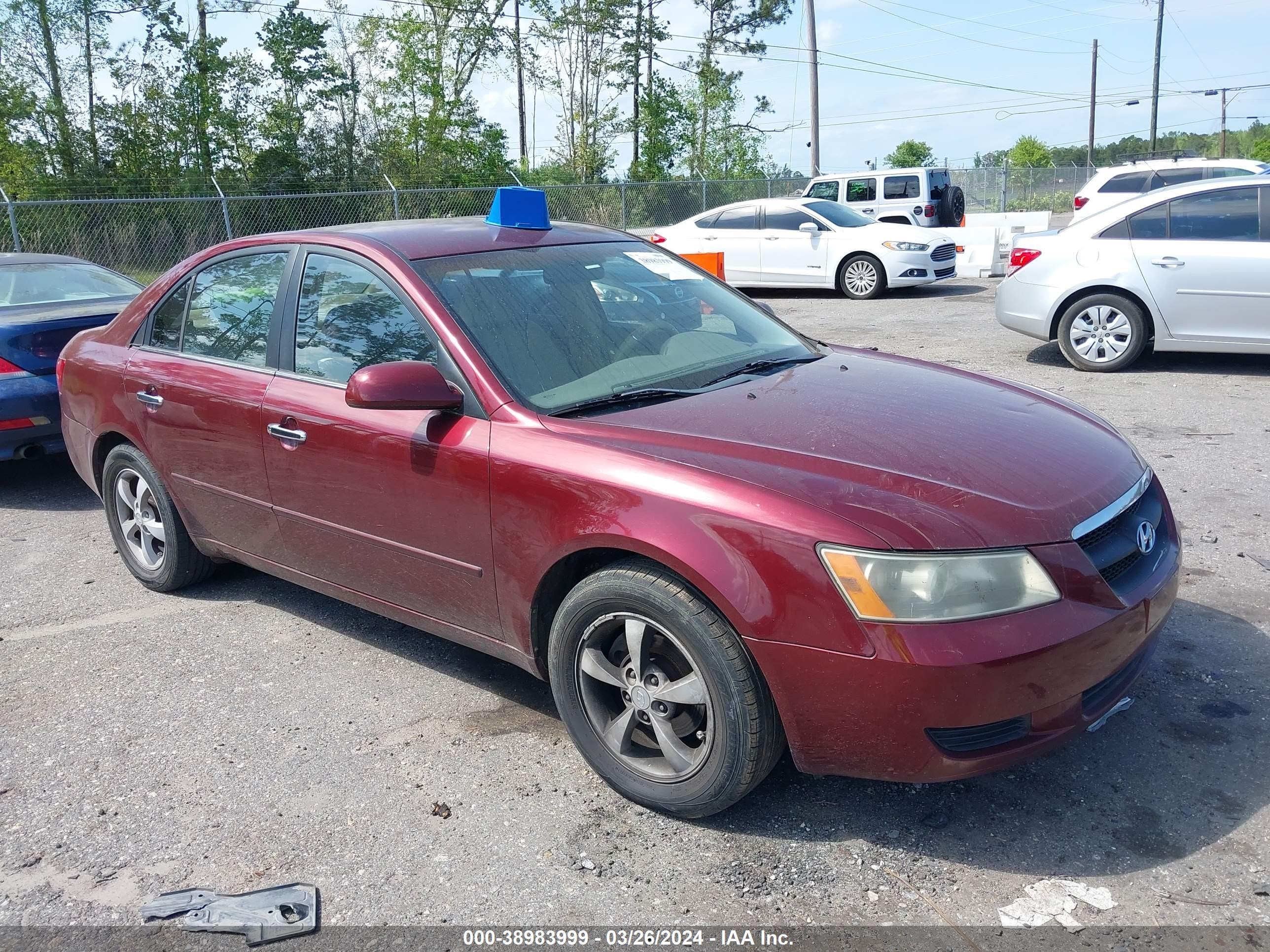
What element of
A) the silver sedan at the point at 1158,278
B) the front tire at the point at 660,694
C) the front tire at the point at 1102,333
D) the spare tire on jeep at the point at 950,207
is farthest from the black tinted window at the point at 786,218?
the front tire at the point at 660,694

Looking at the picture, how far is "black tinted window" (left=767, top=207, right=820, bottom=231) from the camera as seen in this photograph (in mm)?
15555

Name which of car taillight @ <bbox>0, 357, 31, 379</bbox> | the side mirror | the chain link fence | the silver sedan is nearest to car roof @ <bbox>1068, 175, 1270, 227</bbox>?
the silver sedan

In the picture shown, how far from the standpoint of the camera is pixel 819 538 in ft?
8.45

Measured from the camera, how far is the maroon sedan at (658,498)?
258cm

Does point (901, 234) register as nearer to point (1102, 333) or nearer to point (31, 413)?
Result: point (1102, 333)

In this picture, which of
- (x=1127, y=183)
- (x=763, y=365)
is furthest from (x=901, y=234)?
(x=763, y=365)

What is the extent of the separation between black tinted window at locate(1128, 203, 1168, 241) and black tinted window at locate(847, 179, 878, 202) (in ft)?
39.1

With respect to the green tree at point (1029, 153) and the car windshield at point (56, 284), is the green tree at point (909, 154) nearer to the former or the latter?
the green tree at point (1029, 153)

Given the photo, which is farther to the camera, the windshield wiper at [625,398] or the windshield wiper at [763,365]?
the windshield wiper at [763,365]

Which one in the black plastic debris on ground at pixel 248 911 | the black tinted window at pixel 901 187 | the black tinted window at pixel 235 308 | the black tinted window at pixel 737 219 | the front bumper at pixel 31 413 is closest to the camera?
the black plastic debris on ground at pixel 248 911

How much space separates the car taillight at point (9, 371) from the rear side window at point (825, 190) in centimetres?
1670

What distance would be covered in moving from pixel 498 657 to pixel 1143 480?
209 centimetres

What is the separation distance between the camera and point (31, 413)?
21.2 feet

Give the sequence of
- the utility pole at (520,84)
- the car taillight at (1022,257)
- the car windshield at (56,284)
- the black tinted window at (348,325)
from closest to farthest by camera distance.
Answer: the black tinted window at (348,325), the car windshield at (56,284), the car taillight at (1022,257), the utility pole at (520,84)
